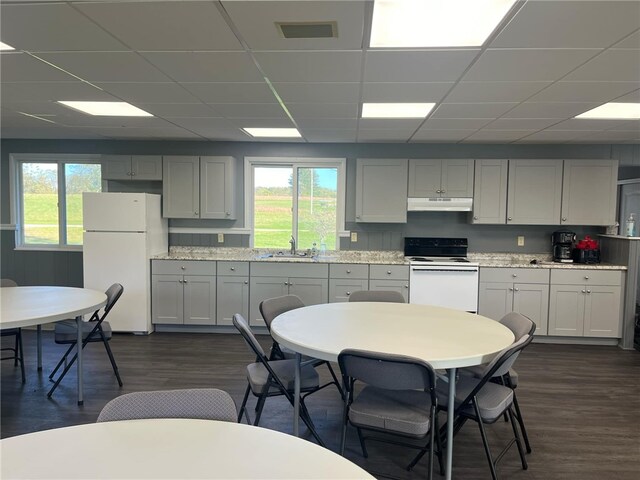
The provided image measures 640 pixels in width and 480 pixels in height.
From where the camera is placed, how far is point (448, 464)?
6.95ft

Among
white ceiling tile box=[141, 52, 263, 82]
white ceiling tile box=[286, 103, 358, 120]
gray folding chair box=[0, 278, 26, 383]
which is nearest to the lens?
white ceiling tile box=[141, 52, 263, 82]

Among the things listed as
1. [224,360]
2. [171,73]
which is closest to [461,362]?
[171,73]

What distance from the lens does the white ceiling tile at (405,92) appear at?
→ 9.34ft

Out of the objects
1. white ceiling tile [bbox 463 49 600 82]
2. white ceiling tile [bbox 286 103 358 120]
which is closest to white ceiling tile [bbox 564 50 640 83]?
white ceiling tile [bbox 463 49 600 82]

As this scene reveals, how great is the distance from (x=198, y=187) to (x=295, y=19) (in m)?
3.61

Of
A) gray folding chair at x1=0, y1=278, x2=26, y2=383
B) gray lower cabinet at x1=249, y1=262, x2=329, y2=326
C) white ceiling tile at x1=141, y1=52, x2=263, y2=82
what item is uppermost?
white ceiling tile at x1=141, y1=52, x2=263, y2=82

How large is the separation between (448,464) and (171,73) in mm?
2904

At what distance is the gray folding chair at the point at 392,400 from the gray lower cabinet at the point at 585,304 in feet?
11.2

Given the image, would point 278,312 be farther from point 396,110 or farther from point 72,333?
point 396,110

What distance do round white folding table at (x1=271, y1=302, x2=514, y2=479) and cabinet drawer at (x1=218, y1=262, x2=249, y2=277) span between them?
2142 millimetres

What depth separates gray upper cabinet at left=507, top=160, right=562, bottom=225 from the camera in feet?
16.4

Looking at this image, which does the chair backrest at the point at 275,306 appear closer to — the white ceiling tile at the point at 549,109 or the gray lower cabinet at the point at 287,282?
the gray lower cabinet at the point at 287,282

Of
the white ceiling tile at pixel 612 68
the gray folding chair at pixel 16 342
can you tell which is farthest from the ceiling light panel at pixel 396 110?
the gray folding chair at pixel 16 342

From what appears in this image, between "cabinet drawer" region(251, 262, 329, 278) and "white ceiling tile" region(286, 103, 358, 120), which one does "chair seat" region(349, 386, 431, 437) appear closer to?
"white ceiling tile" region(286, 103, 358, 120)
